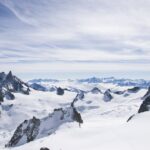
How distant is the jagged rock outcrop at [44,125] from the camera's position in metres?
107

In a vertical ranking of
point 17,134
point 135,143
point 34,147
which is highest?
point 135,143

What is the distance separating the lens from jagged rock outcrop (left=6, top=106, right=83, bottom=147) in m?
107

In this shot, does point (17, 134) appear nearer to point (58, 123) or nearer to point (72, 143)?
point (58, 123)

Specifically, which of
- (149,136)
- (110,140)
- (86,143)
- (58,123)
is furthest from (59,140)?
(58,123)

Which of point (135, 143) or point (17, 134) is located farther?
point (17, 134)

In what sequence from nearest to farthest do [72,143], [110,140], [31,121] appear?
[110,140] → [72,143] → [31,121]

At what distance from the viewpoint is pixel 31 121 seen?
4911 inches

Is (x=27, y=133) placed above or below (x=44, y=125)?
below

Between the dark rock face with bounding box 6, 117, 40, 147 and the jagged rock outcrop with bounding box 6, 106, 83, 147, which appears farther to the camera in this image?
the dark rock face with bounding box 6, 117, 40, 147

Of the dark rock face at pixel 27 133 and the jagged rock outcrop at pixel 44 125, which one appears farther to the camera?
the dark rock face at pixel 27 133

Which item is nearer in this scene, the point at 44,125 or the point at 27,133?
the point at 44,125

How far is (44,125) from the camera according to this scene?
377 feet

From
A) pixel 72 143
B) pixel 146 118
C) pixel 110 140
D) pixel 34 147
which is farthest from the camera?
pixel 146 118

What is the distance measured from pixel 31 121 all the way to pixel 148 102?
3900cm
